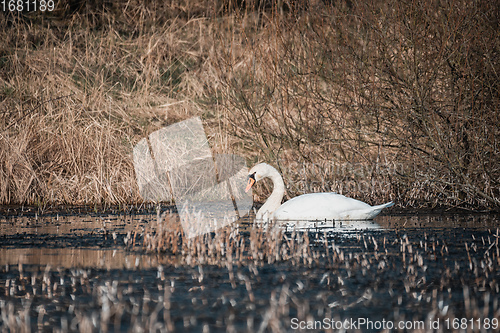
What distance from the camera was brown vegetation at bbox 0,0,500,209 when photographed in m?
10.0

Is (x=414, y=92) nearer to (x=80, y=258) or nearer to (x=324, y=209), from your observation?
(x=324, y=209)

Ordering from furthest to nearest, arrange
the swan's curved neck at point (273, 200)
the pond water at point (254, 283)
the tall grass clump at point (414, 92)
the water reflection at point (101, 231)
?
the swan's curved neck at point (273, 200) → the tall grass clump at point (414, 92) → the water reflection at point (101, 231) → the pond water at point (254, 283)

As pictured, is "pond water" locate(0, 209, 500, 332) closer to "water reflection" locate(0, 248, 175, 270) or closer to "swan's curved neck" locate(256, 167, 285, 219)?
"water reflection" locate(0, 248, 175, 270)

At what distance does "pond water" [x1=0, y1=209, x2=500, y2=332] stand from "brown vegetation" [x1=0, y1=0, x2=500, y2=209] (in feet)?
6.72

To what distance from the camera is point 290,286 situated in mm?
5840

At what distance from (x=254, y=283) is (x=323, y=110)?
5.80 m

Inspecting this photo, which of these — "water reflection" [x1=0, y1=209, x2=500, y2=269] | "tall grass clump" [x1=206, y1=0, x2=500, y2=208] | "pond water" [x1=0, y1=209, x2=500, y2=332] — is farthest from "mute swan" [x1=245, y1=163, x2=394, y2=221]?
"tall grass clump" [x1=206, y1=0, x2=500, y2=208]

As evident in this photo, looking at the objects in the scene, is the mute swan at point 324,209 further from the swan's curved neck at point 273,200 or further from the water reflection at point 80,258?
the water reflection at point 80,258

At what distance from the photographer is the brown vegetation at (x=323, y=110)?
10.0 metres

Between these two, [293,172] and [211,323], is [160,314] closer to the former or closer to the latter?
[211,323]

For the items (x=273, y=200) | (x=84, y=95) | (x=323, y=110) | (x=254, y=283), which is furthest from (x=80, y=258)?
(x=84, y=95)

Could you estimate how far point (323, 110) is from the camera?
1131cm

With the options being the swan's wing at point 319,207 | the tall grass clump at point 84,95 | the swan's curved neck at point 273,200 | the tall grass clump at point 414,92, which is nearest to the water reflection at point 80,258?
the swan's wing at point 319,207

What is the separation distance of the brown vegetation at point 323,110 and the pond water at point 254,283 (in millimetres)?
2048
